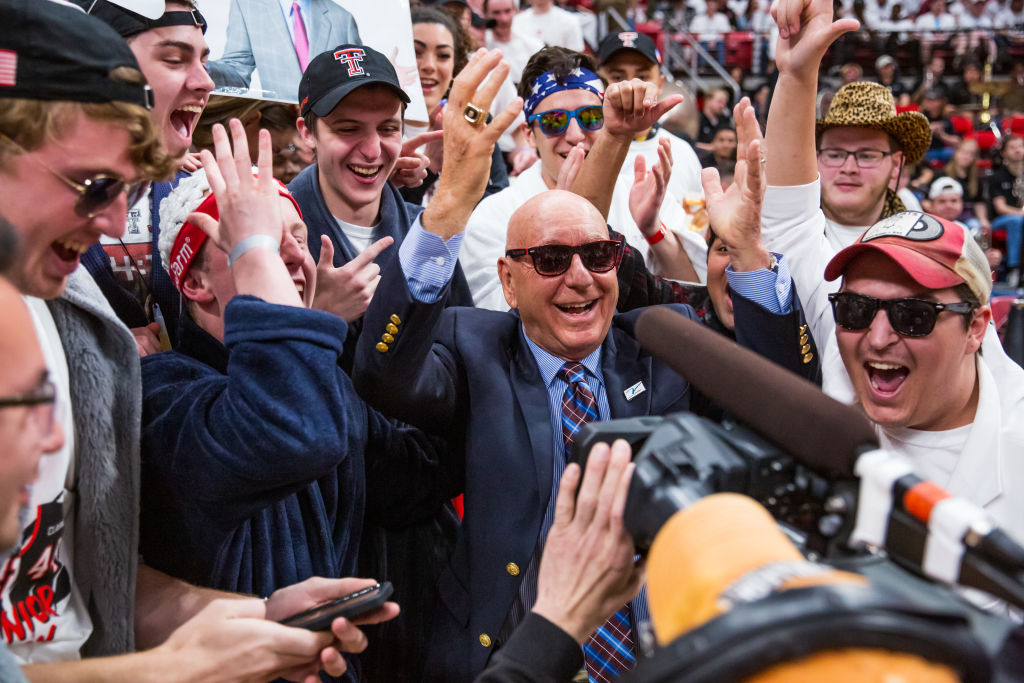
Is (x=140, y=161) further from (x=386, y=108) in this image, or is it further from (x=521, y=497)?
(x=386, y=108)

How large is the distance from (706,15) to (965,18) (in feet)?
15.8

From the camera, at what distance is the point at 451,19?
14.7 feet

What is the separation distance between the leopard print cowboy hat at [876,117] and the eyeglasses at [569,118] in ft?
2.73

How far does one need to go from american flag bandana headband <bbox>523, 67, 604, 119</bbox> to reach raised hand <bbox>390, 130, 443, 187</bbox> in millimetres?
482

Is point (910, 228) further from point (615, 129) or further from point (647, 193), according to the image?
point (647, 193)

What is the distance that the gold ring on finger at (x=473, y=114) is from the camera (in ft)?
7.07

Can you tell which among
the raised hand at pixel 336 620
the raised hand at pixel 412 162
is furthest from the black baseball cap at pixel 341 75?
the raised hand at pixel 336 620

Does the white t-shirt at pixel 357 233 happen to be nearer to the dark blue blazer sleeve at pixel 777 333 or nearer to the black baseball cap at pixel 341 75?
the black baseball cap at pixel 341 75

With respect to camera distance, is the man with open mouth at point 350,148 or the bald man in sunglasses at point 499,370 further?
the man with open mouth at point 350,148

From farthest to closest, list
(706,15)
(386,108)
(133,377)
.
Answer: (706,15) < (386,108) < (133,377)

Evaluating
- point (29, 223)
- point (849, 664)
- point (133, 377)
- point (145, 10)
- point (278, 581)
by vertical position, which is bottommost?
point (278, 581)

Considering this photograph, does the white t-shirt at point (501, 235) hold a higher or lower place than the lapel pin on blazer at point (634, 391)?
higher

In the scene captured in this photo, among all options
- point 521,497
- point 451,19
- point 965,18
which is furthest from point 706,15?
point 521,497

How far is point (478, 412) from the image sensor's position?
2.24 metres
